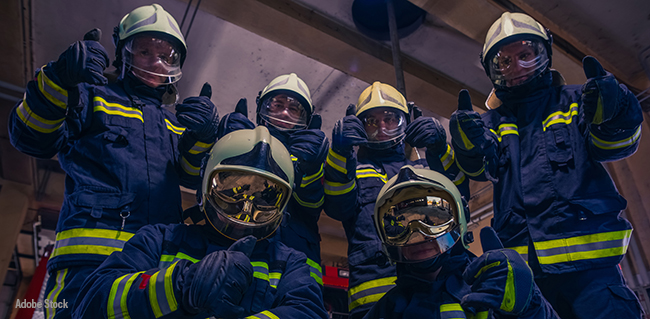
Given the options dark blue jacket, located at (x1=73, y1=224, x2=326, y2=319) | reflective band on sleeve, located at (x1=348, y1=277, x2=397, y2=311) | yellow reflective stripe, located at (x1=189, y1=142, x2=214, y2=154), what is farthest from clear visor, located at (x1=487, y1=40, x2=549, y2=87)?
yellow reflective stripe, located at (x1=189, y1=142, x2=214, y2=154)

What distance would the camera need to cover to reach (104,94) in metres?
2.51

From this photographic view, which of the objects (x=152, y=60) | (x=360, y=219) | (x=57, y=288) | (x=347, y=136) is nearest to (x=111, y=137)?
(x=152, y=60)

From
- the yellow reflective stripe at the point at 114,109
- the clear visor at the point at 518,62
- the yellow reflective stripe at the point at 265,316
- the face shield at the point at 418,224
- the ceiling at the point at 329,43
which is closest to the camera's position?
the yellow reflective stripe at the point at 265,316

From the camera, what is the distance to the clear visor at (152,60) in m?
2.67

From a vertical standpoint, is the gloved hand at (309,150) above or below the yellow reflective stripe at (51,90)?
below

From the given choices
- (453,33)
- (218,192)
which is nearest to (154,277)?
(218,192)

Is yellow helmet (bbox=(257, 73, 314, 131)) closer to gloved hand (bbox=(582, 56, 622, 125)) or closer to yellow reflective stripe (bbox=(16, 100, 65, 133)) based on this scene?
yellow reflective stripe (bbox=(16, 100, 65, 133))

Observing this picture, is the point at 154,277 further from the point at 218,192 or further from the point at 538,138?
the point at 538,138

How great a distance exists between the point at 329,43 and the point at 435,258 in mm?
3737

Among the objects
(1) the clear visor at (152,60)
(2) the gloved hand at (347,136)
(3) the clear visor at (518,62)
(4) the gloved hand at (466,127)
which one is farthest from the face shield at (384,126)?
(1) the clear visor at (152,60)

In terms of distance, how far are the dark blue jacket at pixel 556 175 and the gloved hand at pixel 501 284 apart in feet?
1.89

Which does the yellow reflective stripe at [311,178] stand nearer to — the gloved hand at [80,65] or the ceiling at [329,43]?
the gloved hand at [80,65]

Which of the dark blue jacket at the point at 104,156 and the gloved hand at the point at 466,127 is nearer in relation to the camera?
the dark blue jacket at the point at 104,156

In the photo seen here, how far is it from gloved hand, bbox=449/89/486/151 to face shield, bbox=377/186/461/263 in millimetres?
415
